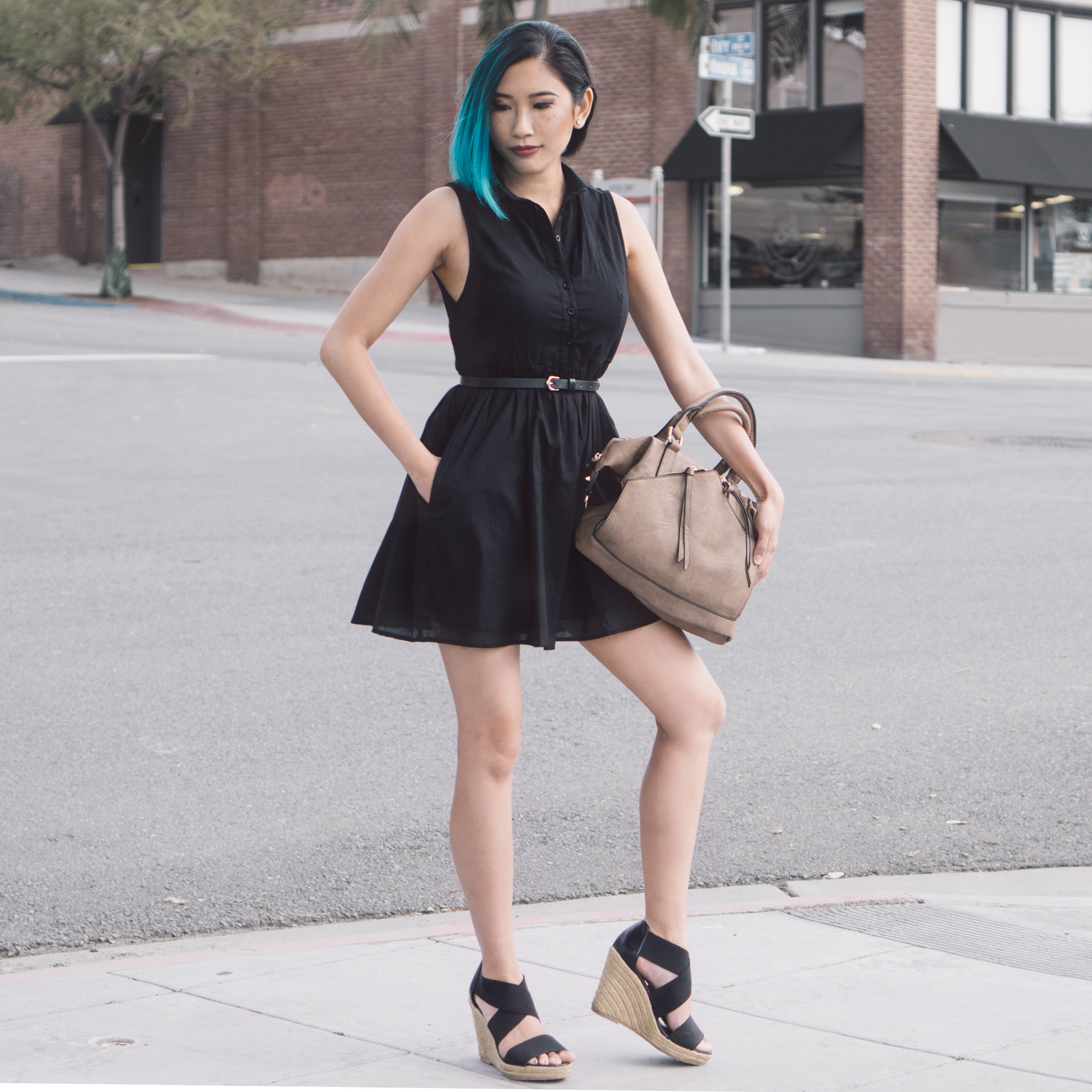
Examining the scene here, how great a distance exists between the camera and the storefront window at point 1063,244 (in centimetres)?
2866

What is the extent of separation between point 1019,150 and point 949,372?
524 centimetres

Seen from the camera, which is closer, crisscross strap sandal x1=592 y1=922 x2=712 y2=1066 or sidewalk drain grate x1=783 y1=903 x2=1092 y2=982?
crisscross strap sandal x1=592 y1=922 x2=712 y2=1066

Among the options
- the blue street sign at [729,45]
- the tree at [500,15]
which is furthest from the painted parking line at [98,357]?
the blue street sign at [729,45]

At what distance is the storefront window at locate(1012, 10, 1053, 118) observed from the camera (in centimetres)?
2791

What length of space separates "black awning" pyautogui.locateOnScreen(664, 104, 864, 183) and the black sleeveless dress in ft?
81.7

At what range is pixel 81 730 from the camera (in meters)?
5.73

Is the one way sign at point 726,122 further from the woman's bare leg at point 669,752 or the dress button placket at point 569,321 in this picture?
the woman's bare leg at point 669,752

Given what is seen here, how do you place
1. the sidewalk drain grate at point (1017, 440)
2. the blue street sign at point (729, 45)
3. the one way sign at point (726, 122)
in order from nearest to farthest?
the sidewalk drain grate at point (1017, 440)
the blue street sign at point (729, 45)
the one way sign at point (726, 122)

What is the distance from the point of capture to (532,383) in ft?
10.2

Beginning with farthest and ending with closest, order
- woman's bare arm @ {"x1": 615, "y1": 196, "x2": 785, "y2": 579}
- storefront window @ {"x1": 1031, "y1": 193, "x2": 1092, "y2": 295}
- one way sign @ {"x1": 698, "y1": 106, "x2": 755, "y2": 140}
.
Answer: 1. storefront window @ {"x1": 1031, "y1": 193, "x2": 1092, "y2": 295}
2. one way sign @ {"x1": 698, "y1": 106, "x2": 755, "y2": 140}
3. woman's bare arm @ {"x1": 615, "y1": 196, "x2": 785, "y2": 579}

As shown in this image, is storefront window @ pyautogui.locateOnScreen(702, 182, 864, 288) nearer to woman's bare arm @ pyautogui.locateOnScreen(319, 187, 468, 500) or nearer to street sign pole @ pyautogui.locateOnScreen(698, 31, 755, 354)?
street sign pole @ pyautogui.locateOnScreen(698, 31, 755, 354)

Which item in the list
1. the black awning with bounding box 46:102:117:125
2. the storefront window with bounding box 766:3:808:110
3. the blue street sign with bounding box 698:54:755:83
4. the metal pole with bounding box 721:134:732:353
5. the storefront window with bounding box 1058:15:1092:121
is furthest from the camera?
the black awning with bounding box 46:102:117:125

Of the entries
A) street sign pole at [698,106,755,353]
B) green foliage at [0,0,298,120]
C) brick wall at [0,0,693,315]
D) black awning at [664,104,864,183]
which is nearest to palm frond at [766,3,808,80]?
black awning at [664,104,864,183]

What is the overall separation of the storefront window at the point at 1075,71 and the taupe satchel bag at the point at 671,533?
2769cm
